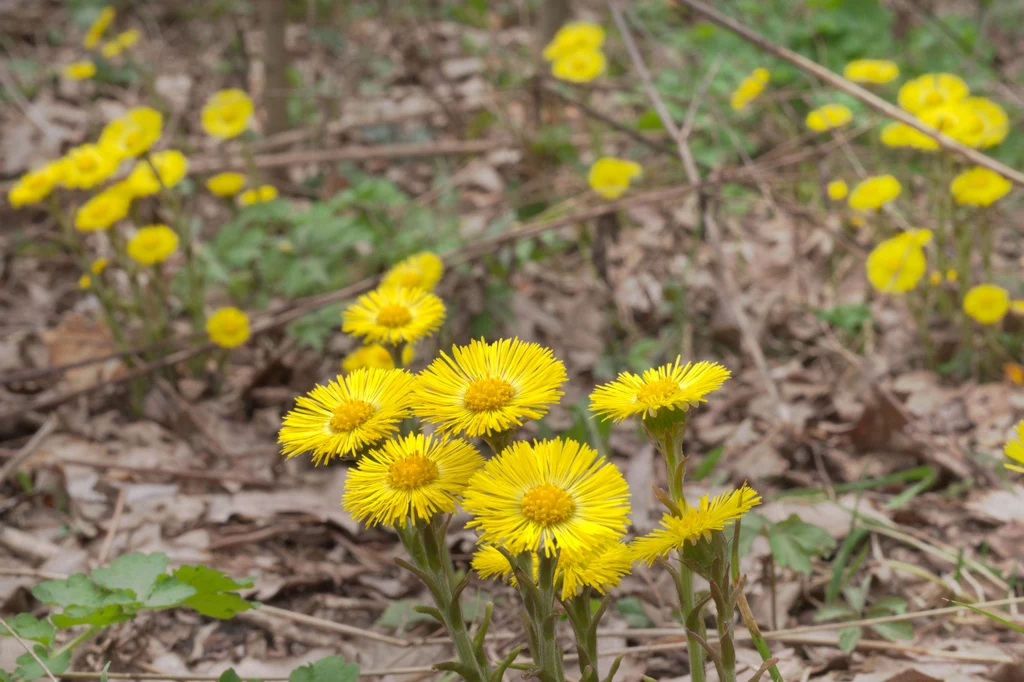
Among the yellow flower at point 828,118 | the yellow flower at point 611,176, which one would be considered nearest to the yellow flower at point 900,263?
the yellow flower at point 828,118

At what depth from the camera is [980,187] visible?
7.47 feet

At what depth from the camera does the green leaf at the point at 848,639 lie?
1.39 m

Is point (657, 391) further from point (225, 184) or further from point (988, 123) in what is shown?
point (225, 184)

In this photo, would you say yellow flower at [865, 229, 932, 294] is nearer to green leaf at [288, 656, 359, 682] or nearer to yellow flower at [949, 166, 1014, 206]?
yellow flower at [949, 166, 1014, 206]

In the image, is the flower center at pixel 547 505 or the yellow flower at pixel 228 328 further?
the yellow flower at pixel 228 328

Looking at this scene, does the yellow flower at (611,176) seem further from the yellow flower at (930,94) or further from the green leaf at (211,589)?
the green leaf at (211,589)

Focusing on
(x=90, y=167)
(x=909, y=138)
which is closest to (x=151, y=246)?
(x=90, y=167)

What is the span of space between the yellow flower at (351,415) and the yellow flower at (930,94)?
2.20 metres

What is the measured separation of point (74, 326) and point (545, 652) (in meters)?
2.58

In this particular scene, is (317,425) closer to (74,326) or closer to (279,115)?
(74,326)

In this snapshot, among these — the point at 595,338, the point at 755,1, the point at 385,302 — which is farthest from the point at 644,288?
the point at 755,1

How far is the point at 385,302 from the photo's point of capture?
1.35 metres

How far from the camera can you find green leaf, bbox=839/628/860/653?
1386mm

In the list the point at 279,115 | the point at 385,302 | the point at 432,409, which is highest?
the point at 279,115
